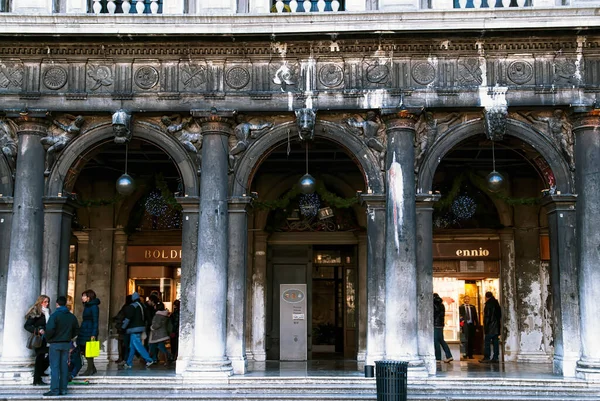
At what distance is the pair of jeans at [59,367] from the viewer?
12172 millimetres

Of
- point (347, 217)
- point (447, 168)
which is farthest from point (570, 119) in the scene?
point (347, 217)

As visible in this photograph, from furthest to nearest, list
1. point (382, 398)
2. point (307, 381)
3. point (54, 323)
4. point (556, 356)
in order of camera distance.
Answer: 1. point (556, 356)
2. point (307, 381)
3. point (54, 323)
4. point (382, 398)

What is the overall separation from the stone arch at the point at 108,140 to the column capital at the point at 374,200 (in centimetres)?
305

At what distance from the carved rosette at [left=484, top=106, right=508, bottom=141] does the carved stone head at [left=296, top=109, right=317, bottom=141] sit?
10.2 feet

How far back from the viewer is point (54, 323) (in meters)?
12.1

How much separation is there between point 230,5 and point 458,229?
296 inches

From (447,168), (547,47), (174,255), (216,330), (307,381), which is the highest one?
(547,47)

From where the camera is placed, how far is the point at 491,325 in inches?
666

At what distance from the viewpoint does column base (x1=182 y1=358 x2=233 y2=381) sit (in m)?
13.4

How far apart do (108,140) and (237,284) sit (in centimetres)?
360

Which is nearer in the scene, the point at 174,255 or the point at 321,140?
the point at 321,140

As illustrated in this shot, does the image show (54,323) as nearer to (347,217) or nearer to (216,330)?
(216,330)

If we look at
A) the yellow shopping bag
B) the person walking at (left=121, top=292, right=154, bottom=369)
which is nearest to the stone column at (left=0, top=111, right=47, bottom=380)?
the yellow shopping bag

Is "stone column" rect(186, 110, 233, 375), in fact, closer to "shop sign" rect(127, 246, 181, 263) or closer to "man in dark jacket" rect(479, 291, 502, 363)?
"shop sign" rect(127, 246, 181, 263)
